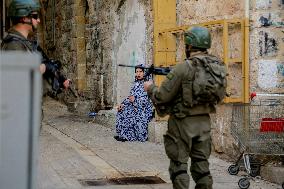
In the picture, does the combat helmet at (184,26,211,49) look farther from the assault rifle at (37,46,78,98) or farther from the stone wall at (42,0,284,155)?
the stone wall at (42,0,284,155)

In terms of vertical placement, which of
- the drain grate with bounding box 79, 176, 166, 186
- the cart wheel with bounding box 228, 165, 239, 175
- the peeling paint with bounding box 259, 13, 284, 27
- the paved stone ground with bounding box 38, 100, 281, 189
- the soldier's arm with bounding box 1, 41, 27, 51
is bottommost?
the drain grate with bounding box 79, 176, 166, 186

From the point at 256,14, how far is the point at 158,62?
7.77 ft

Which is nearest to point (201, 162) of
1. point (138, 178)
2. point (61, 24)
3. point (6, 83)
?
point (138, 178)

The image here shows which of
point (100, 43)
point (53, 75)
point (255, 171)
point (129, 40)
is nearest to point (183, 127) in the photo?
point (53, 75)

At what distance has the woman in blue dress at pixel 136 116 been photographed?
1047cm

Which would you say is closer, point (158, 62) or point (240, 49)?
point (240, 49)

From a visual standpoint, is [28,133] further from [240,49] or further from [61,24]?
[61,24]

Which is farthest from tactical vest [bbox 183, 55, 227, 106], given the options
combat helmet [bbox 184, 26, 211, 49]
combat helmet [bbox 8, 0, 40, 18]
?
combat helmet [bbox 8, 0, 40, 18]

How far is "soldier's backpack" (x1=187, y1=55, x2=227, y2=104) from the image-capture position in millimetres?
5109

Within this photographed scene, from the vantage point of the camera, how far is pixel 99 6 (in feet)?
45.3

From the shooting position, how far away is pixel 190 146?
5266 millimetres

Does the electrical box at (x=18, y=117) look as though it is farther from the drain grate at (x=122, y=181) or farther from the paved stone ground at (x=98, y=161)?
the drain grate at (x=122, y=181)

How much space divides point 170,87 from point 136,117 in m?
5.50

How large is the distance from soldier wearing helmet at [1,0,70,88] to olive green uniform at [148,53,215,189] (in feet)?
3.14
